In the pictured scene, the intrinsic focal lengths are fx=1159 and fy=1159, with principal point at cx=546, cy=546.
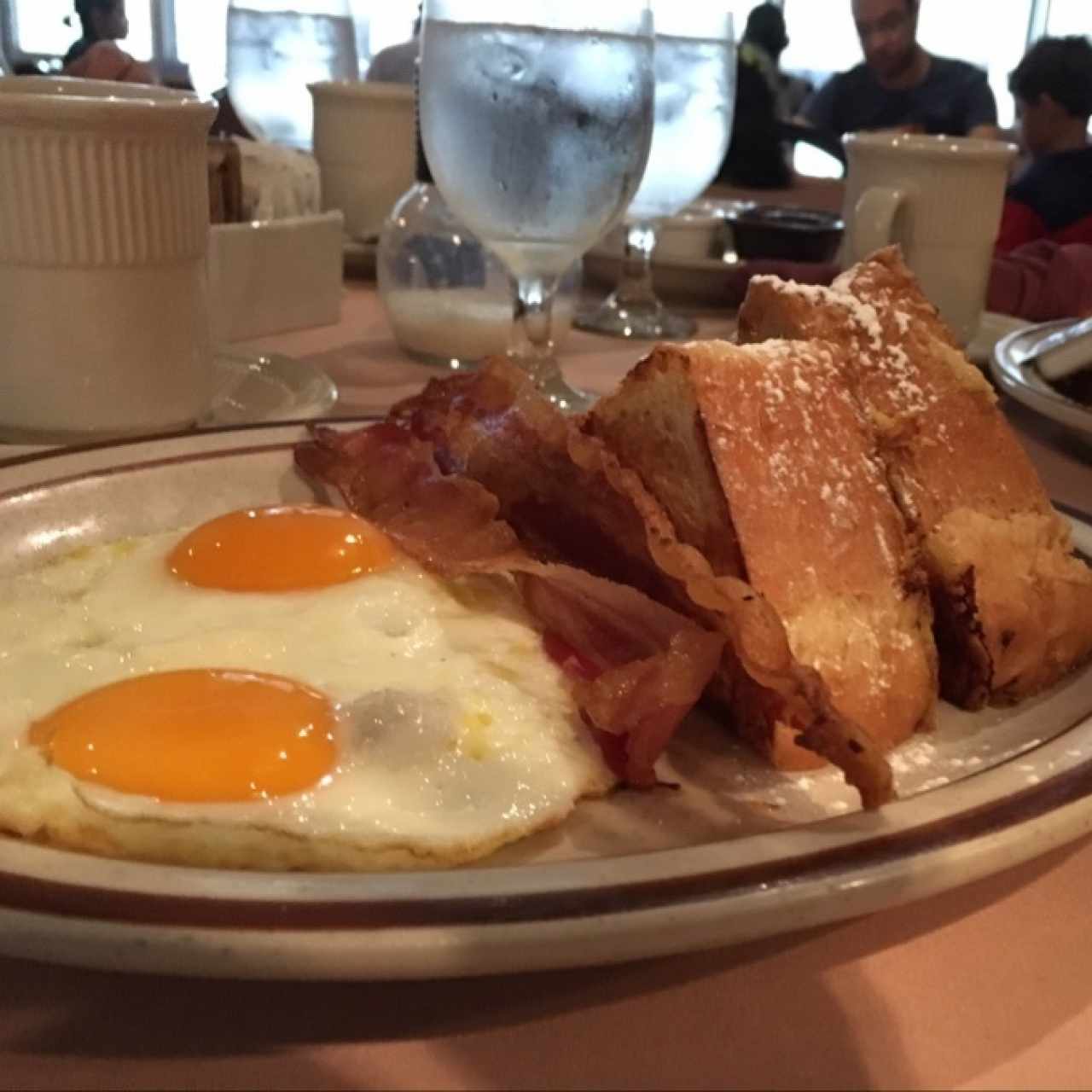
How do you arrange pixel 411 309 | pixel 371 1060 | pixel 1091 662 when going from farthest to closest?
pixel 411 309 < pixel 1091 662 < pixel 371 1060

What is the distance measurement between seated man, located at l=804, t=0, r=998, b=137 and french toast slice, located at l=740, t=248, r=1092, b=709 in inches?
192

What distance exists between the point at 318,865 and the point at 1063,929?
40 centimetres

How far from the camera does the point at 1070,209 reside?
318 cm

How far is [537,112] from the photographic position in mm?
1333

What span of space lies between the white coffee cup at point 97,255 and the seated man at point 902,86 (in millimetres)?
4794

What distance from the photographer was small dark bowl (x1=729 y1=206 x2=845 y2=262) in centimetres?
215

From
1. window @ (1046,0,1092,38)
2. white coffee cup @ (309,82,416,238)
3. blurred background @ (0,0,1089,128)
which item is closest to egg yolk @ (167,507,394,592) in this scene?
white coffee cup @ (309,82,416,238)

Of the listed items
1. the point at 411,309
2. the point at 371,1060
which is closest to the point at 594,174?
the point at 411,309

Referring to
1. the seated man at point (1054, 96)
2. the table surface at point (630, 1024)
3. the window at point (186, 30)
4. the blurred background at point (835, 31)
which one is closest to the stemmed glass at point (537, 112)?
the table surface at point (630, 1024)

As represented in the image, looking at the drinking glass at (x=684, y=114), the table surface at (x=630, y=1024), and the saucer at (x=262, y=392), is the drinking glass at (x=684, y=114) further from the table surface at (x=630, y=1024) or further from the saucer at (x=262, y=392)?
the table surface at (x=630, y=1024)

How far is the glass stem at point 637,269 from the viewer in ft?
6.64

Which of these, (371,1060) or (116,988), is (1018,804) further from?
(116,988)

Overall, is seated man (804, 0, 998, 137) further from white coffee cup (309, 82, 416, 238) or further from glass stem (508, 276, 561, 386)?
glass stem (508, 276, 561, 386)

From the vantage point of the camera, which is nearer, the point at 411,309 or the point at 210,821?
the point at 210,821
